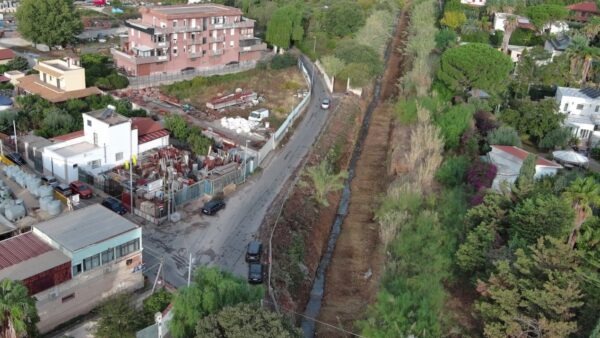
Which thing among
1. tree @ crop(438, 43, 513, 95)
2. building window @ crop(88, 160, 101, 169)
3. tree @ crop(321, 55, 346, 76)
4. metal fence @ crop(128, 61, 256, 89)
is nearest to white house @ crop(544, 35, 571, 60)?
tree @ crop(438, 43, 513, 95)

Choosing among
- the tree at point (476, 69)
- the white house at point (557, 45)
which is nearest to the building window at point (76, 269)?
the tree at point (476, 69)

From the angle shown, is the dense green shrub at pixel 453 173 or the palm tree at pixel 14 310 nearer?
the palm tree at pixel 14 310

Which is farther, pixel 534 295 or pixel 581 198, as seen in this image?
pixel 581 198

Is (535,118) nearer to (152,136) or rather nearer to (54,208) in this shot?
(152,136)

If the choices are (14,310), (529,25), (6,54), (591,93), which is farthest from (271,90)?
(14,310)

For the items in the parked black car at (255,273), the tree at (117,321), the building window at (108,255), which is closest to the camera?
the tree at (117,321)

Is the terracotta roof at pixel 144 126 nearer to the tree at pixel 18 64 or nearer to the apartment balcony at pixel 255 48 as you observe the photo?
the tree at pixel 18 64

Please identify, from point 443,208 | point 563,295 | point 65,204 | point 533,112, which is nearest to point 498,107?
point 533,112
